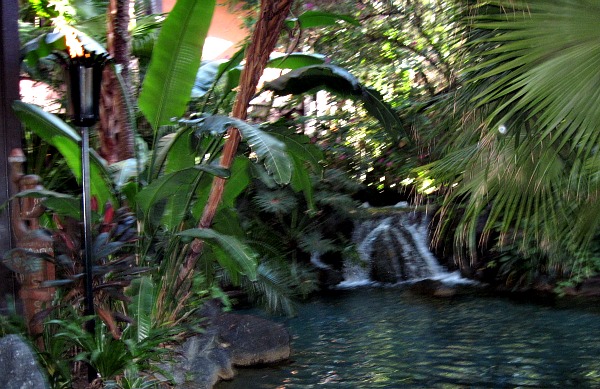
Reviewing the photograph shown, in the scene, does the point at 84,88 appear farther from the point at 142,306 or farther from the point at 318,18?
the point at 318,18

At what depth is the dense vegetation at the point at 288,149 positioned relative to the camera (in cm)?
369

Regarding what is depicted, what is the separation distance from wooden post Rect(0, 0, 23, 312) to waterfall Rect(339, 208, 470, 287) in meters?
7.78

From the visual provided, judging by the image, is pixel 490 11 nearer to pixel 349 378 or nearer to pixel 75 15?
pixel 349 378

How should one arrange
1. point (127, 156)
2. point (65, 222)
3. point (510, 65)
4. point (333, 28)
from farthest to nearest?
point (333, 28) → point (127, 156) → point (65, 222) → point (510, 65)

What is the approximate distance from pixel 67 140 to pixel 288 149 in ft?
6.75

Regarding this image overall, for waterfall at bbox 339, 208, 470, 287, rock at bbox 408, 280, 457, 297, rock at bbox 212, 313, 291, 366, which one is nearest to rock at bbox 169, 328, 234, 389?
rock at bbox 212, 313, 291, 366

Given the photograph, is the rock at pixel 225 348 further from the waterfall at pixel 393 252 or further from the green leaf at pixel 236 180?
the waterfall at pixel 393 252

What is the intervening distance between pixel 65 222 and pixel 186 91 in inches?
63.1

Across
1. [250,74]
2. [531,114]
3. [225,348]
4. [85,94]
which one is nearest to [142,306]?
[85,94]

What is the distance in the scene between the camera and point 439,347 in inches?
315

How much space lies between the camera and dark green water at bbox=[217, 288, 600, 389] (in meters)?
6.69

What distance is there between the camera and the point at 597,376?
6.53 metres

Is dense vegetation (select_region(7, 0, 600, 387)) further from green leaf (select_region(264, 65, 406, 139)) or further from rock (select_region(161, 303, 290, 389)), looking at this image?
rock (select_region(161, 303, 290, 389))

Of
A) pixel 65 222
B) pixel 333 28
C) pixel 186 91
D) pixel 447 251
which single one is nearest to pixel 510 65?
pixel 186 91
